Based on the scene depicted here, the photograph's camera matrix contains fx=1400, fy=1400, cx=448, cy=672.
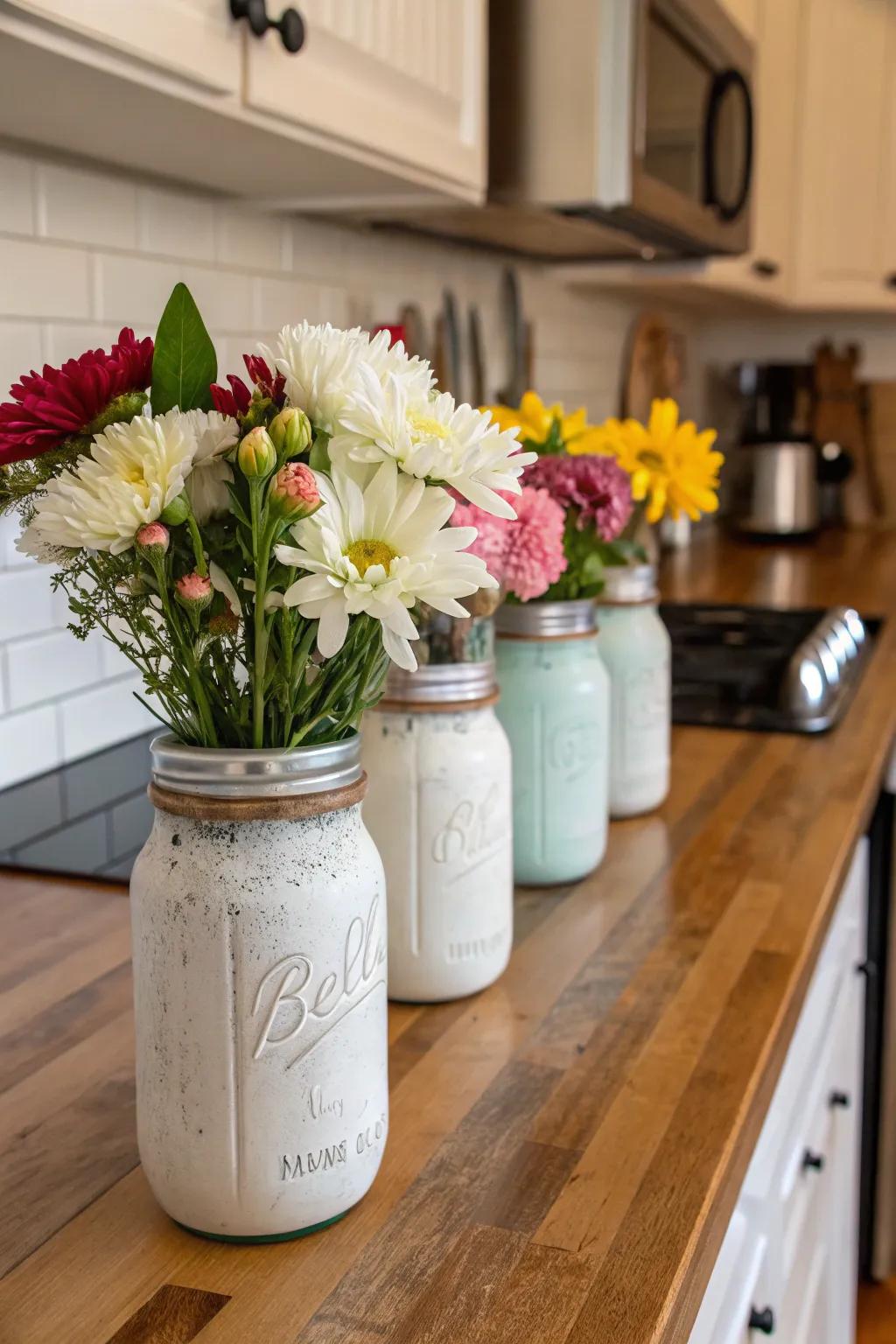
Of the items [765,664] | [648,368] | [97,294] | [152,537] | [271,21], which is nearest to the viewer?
[152,537]

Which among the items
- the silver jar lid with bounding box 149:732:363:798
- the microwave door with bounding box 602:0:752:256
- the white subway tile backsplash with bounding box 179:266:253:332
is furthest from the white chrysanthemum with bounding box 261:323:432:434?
the microwave door with bounding box 602:0:752:256

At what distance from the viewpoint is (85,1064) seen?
0.80 m

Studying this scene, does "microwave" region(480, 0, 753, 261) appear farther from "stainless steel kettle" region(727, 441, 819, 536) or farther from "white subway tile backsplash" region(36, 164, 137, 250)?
"stainless steel kettle" region(727, 441, 819, 536)

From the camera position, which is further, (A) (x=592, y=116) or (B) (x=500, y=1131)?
(A) (x=592, y=116)

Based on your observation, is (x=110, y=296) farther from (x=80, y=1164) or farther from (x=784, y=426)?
(x=784, y=426)

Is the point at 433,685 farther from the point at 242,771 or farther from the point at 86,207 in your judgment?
the point at 86,207

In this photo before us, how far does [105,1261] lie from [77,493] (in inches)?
13.3

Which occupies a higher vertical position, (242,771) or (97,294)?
(97,294)

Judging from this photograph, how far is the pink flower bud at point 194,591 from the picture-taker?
1.81 ft

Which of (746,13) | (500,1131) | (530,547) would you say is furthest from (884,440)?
(500,1131)

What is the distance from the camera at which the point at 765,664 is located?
78.2 inches

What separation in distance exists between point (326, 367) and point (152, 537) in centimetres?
10

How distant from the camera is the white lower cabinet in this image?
88 centimetres

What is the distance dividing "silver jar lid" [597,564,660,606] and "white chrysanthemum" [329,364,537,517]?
68 cm
